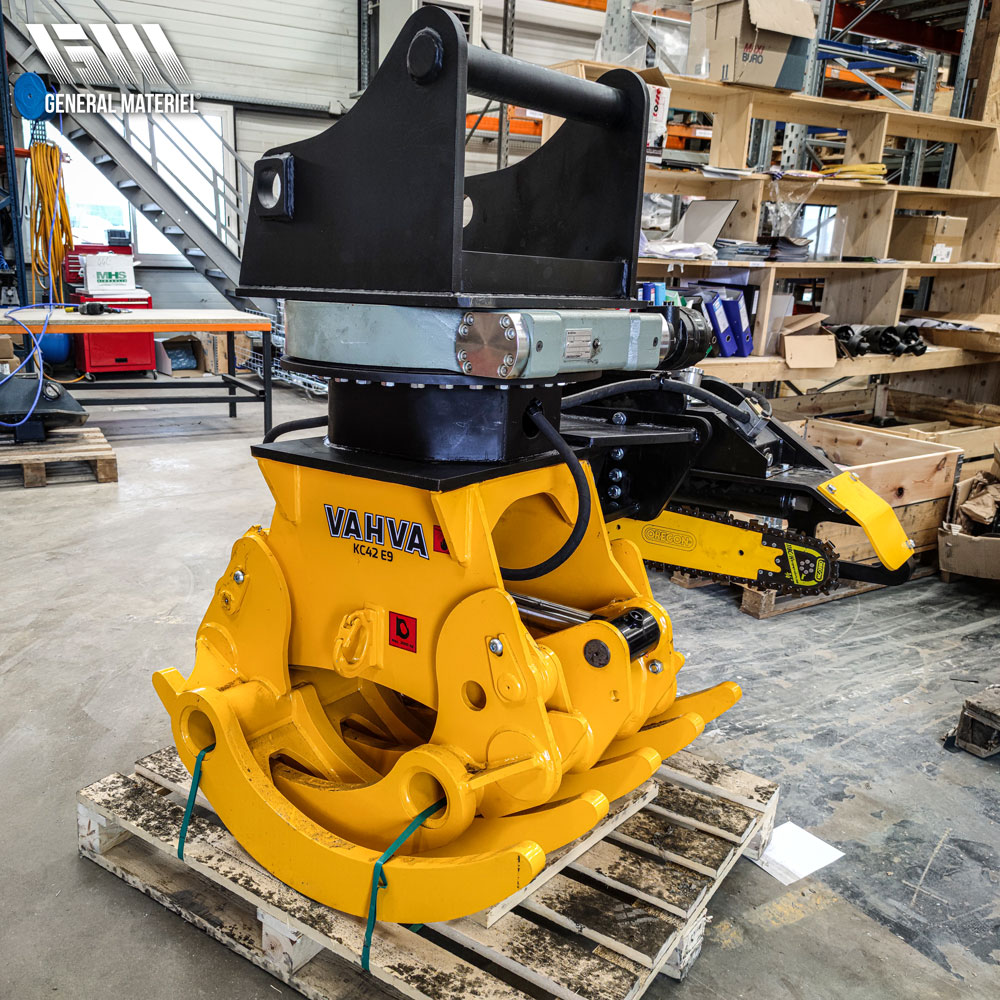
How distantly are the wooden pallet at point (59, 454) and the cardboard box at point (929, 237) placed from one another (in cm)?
556

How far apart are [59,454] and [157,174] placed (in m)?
4.61

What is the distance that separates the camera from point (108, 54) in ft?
28.9

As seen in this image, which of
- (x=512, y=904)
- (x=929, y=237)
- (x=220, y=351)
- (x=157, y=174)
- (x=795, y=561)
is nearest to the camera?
(x=512, y=904)

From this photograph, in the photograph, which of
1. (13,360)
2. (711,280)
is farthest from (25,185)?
(711,280)

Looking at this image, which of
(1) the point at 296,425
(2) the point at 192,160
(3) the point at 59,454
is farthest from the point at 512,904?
(2) the point at 192,160

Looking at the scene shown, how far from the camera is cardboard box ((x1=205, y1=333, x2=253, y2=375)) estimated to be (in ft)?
30.6

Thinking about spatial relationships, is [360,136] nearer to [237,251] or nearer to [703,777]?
[703,777]

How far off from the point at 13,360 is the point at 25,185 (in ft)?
14.7

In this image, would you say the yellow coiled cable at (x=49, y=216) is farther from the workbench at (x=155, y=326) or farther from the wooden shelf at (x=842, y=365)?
the wooden shelf at (x=842, y=365)

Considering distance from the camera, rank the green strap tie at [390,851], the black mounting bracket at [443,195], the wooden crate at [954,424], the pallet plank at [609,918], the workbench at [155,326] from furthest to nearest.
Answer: the workbench at [155,326], the wooden crate at [954,424], the pallet plank at [609,918], the green strap tie at [390,851], the black mounting bracket at [443,195]

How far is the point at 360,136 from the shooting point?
4.43 feet

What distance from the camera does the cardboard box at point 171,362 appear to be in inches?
347

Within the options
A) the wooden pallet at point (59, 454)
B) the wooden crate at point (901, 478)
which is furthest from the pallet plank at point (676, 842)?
the wooden pallet at point (59, 454)

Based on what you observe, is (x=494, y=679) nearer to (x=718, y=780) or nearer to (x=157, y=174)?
(x=718, y=780)
